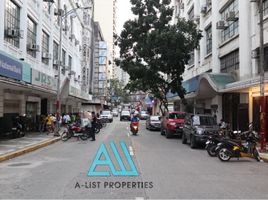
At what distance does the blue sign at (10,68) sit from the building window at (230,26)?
619 inches

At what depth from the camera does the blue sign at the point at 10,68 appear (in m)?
15.4

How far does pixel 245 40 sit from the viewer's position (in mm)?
21734

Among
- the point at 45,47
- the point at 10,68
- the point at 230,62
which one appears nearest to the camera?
the point at 10,68

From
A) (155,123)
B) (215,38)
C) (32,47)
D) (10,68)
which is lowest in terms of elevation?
(155,123)

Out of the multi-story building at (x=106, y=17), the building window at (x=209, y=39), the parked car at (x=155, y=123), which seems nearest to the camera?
the building window at (x=209, y=39)

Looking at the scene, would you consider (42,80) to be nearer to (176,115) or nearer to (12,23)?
(12,23)

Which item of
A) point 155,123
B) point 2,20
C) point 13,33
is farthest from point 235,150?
point 155,123

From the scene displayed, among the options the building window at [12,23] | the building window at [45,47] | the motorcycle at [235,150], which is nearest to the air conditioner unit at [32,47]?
the building window at [12,23]

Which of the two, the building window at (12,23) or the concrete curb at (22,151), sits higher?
the building window at (12,23)

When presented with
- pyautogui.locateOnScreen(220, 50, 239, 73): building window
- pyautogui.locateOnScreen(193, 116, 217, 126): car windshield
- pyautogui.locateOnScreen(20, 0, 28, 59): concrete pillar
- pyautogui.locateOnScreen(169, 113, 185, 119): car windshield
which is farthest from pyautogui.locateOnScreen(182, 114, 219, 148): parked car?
pyautogui.locateOnScreen(20, 0, 28, 59): concrete pillar

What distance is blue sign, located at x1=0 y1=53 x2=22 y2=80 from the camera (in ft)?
50.6

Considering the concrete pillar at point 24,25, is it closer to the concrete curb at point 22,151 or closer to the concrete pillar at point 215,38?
the concrete curb at point 22,151

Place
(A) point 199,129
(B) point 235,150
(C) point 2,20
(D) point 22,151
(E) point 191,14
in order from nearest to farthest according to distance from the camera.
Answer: (B) point 235,150, (D) point 22,151, (A) point 199,129, (C) point 2,20, (E) point 191,14

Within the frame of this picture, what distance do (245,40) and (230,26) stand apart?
14.1ft
